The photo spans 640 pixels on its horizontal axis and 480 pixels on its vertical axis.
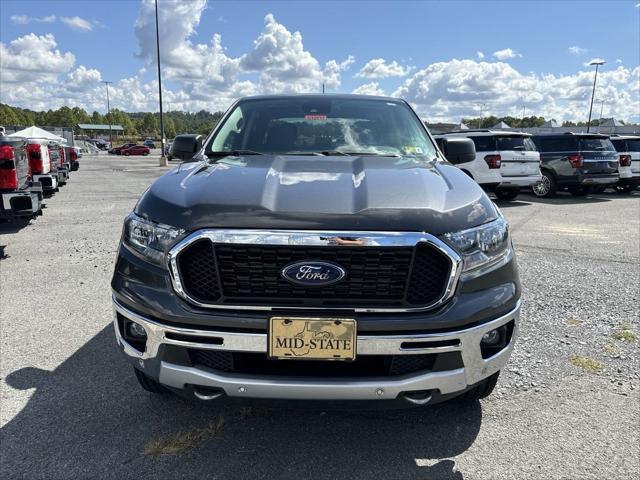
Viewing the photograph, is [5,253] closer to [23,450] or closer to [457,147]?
[23,450]

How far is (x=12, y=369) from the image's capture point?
3385 mm

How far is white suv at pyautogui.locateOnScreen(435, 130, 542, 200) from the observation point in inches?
481

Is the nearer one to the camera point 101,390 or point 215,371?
point 215,371

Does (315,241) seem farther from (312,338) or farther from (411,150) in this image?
(411,150)

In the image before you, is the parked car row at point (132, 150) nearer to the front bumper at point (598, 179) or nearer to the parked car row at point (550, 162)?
the parked car row at point (550, 162)

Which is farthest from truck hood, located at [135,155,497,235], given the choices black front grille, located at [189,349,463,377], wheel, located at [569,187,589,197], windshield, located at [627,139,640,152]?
windshield, located at [627,139,640,152]

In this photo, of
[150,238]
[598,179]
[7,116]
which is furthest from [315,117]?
[7,116]

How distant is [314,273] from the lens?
210 cm

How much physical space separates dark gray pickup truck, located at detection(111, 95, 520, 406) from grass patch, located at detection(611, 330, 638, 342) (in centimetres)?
215

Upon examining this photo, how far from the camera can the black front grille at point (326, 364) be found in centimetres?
215

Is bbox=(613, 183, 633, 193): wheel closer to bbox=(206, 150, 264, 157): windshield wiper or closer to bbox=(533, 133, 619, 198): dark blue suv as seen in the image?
bbox=(533, 133, 619, 198): dark blue suv

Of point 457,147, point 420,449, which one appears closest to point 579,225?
point 457,147

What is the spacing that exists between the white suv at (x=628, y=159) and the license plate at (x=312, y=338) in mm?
15723

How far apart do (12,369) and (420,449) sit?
2.67m
